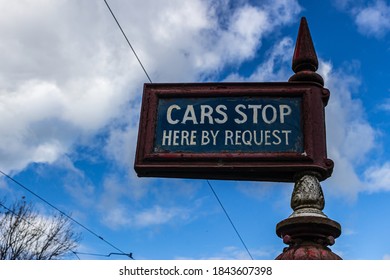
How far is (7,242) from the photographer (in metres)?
23.7

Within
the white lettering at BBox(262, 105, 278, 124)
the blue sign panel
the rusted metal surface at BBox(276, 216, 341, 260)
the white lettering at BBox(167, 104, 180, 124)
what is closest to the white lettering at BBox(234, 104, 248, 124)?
the blue sign panel

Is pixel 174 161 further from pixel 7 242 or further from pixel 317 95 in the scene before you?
pixel 7 242

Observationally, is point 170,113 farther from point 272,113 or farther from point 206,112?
point 272,113

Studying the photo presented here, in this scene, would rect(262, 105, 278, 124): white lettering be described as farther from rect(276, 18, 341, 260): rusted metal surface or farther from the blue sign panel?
rect(276, 18, 341, 260): rusted metal surface

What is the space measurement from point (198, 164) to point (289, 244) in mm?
670

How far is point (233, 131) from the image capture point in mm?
2678

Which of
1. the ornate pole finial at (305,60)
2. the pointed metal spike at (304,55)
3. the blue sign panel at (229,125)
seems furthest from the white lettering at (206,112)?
the pointed metal spike at (304,55)

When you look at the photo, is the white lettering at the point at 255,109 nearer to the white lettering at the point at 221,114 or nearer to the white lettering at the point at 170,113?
the white lettering at the point at 221,114

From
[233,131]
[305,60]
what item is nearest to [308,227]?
[233,131]

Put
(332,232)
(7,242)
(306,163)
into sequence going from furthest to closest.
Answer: (7,242)
(306,163)
(332,232)

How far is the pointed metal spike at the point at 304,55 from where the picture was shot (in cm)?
302

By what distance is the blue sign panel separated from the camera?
2.64 m

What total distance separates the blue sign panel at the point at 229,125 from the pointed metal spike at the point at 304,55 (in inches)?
13.6
